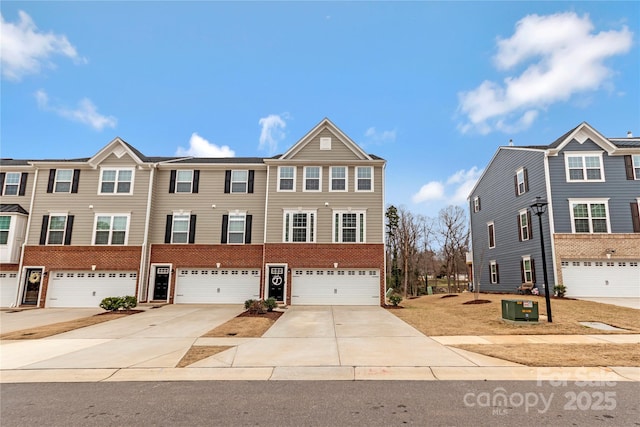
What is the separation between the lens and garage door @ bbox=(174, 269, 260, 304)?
69.3ft

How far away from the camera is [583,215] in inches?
809

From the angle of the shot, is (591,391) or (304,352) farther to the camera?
(304,352)

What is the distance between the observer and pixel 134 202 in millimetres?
21844

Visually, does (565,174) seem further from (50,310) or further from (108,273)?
(50,310)

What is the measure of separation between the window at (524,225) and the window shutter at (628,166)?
18.9ft

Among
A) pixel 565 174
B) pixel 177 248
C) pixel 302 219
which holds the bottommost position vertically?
pixel 177 248

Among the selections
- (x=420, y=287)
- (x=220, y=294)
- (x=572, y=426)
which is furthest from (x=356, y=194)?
(x=420, y=287)

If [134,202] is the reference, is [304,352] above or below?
below

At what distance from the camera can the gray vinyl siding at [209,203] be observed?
72.0ft

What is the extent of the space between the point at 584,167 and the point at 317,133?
16.4 metres

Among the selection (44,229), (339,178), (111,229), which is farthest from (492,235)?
(44,229)

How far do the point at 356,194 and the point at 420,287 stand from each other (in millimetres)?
25133

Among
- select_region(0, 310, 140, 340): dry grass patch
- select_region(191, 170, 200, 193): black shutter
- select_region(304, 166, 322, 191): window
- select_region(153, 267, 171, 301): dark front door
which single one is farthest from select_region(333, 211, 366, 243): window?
select_region(0, 310, 140, 340): dry grass patch

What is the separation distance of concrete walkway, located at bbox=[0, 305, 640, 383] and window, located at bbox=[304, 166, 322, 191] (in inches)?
409
